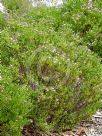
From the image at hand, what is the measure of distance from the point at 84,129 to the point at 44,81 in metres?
0.95

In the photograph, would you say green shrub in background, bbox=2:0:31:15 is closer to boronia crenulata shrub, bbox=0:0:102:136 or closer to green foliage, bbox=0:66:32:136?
boronia crenulata shrub, bbox=0:0:102:136

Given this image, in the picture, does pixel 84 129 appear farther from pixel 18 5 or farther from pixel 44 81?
pixel 18 5

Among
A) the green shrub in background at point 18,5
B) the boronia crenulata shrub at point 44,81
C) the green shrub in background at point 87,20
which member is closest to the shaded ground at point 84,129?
the boronia crenulata shrub at point 44,81

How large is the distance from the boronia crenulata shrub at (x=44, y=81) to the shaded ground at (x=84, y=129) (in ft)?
0.49

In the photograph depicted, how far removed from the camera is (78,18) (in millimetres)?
7418

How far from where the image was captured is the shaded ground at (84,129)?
5551 millimetres

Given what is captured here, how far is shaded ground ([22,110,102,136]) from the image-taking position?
18.2ft

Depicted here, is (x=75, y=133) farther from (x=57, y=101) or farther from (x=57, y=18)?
(x=57, y=18)

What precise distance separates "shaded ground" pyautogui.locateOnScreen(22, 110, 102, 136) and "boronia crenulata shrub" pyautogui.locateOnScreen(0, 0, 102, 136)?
15cm

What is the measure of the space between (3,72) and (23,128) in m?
0.74

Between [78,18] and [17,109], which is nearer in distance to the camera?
[17,109]

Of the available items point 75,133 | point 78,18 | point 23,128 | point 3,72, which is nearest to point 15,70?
point 3,72

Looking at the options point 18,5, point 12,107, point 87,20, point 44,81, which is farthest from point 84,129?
point 18,5

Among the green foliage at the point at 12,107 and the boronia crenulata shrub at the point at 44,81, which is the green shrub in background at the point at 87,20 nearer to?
the boronia crenulata shrub at the point at 44,81
